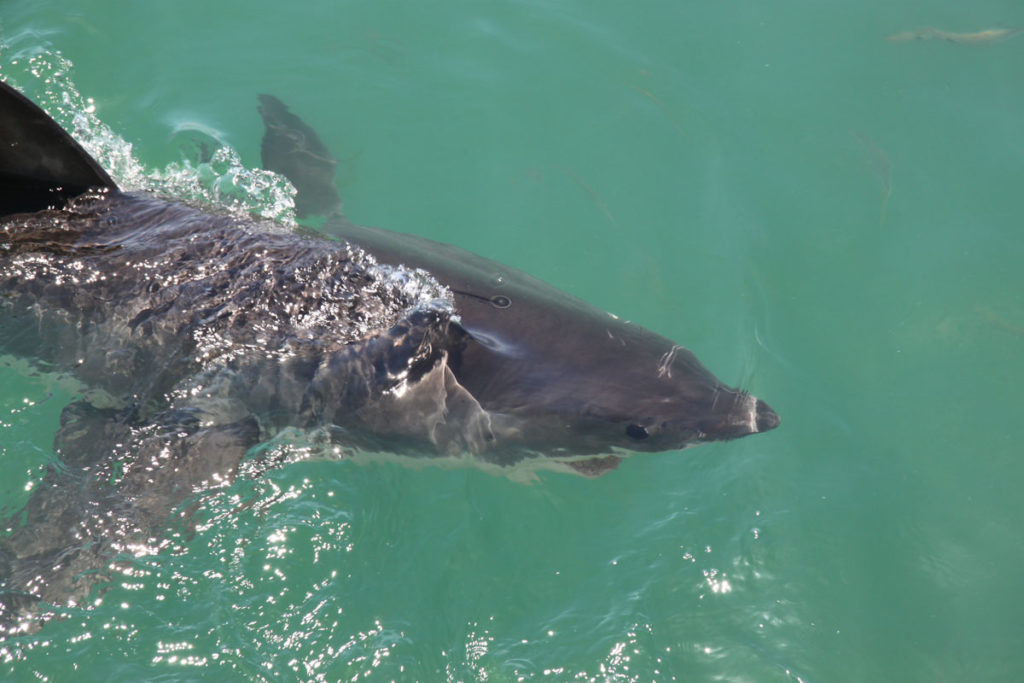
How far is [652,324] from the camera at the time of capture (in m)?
5.21

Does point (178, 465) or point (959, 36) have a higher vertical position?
point (959, 36)

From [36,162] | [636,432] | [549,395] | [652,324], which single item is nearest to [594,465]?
[636,432]

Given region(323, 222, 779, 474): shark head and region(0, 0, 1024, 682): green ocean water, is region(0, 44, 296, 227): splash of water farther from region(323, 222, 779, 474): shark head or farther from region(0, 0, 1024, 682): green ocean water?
region(323, 222, 779, 474): shark head

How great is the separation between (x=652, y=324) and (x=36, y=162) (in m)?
3.63

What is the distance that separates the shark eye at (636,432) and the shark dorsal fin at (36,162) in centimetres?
296

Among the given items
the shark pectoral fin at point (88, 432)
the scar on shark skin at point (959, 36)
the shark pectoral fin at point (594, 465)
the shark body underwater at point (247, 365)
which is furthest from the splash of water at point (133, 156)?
the scar on shark skin at point (959, 36)

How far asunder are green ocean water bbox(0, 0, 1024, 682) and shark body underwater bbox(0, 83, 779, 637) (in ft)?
0.91

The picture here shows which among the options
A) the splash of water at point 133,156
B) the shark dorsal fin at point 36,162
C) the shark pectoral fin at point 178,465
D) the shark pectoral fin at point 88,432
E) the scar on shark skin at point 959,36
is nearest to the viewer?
the shark dorsal fin at point 36,162

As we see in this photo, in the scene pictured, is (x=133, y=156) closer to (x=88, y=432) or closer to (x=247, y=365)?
(x=88, y=432)

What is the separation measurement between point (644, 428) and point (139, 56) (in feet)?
18.4

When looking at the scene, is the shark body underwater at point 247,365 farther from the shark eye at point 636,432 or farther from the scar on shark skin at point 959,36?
the scar on shark skin at point 959,36

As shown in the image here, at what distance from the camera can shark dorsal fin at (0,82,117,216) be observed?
11.6ft

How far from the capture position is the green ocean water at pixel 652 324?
3721 millimetres

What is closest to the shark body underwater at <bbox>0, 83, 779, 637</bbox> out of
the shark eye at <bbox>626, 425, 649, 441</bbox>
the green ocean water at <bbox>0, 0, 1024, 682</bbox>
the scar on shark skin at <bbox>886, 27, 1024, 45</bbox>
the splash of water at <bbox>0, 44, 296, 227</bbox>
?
the shark eye at <bbox>626, 425, 649, 441</bbox>
